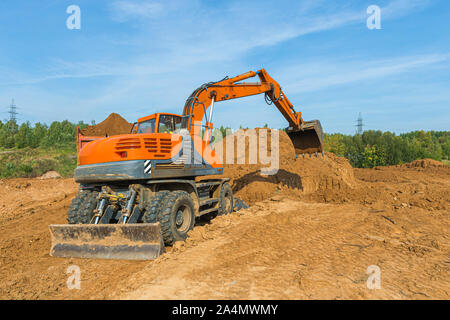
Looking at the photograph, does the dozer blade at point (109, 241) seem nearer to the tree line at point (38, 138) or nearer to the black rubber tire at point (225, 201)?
the black rubber tire at point (225, 201)

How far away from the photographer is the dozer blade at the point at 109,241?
15.9ft

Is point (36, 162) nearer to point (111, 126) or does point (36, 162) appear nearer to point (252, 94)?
point (111, 126)

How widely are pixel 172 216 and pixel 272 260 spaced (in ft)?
6.65

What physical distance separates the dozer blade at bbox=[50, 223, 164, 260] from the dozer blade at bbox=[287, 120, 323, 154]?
20.5 ft

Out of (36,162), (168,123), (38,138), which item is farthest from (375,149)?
(38,138)

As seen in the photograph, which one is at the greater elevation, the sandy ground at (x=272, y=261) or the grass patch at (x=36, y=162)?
the grass patch at (x=36, y=162)

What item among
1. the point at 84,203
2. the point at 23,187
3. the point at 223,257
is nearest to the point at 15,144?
the point at 23,187

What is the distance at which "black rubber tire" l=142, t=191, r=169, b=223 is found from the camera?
5281 mm

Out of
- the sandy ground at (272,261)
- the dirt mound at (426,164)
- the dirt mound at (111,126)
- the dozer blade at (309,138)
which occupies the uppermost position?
the dirt mound at (111,126)

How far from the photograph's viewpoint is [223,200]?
829cm

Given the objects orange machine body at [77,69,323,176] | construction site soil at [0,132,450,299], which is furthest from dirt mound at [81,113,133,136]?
orange machine body at [77,69,323,176]

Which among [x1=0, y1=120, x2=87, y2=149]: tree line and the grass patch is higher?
[x1=0, y1=120, x2=87, y2=149]: tree line

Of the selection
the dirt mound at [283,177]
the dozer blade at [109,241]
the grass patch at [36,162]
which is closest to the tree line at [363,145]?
the grass patch at [36,162]

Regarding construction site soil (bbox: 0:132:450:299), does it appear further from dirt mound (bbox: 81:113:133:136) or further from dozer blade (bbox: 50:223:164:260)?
dirt mound (bbox: 81:113:133:136)
